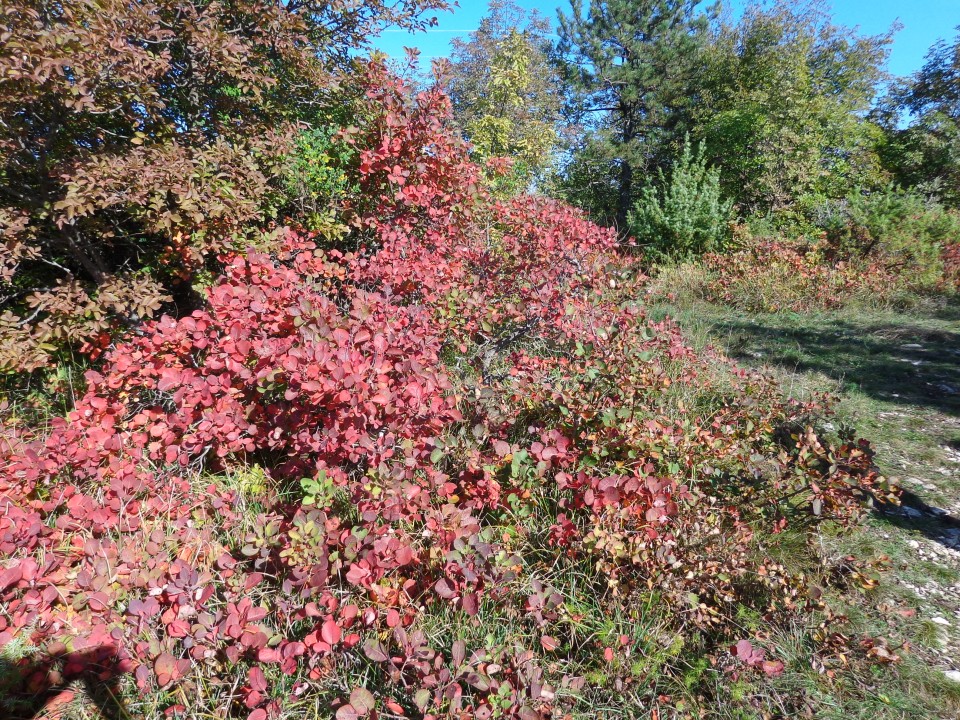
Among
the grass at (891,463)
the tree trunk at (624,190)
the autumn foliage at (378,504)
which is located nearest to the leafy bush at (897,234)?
the grass at (891,463)

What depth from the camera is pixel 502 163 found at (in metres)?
5.94

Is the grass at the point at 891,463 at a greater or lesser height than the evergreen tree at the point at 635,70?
lesser

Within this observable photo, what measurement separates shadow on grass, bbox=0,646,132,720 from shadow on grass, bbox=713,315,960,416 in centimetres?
498

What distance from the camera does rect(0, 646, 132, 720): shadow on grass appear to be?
1812mm

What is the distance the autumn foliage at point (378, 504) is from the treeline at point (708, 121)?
770 centimetres

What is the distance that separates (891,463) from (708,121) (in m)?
13.9

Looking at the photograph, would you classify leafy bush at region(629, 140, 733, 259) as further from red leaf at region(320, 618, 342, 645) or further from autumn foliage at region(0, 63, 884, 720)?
red leaf at region(320, 618, 342, 645)

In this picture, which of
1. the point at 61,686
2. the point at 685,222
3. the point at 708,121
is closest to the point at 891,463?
the point at 61,686

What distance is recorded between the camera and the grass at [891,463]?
187 cm

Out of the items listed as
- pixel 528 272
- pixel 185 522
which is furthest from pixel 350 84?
pixel 185 522

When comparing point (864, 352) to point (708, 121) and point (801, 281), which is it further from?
point (708, 121)

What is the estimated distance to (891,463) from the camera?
3.29 meters

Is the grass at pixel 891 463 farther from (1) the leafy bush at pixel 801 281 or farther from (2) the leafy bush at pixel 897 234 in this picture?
(2) the leafy bush at pixel 897 234

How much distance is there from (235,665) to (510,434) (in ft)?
5.25
